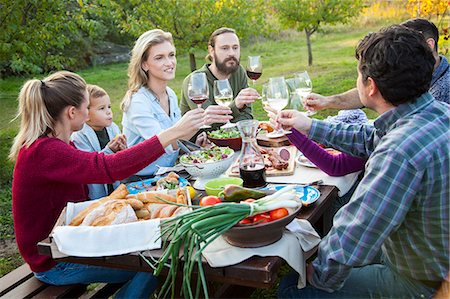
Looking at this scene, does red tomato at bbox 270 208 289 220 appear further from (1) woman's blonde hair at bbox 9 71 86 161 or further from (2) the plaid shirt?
(1) woman's blonde hair at bbox 9 71 86 161

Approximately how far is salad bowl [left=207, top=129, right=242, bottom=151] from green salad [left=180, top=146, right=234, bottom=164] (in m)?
0.40

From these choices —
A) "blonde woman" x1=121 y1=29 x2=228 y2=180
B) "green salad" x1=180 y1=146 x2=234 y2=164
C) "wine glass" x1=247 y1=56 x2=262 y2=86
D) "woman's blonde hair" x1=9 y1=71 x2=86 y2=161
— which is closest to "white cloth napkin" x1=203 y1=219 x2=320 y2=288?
"green salad" x1=180 y1=146 x2=234 y2=164

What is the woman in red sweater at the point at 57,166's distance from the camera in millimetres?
2441

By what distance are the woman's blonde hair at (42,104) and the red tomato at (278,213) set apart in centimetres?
137

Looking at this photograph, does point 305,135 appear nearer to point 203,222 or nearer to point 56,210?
point 203,222

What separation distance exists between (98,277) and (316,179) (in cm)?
131

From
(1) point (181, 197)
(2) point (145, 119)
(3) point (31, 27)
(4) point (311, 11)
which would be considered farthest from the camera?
(4) point (311, 11)

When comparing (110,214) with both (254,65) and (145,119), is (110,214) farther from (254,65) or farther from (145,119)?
(254,65)

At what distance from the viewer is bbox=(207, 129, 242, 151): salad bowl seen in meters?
3.34

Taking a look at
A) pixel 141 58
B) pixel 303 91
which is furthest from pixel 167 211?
pixel 141 58

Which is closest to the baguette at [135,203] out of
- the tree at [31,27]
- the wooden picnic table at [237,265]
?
the wooden picnic table at [237,265]

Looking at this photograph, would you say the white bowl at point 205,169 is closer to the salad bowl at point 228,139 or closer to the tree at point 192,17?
the salad bowl at point 228,139

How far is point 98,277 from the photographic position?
A: 8.28 feet

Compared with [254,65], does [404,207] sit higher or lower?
lower
